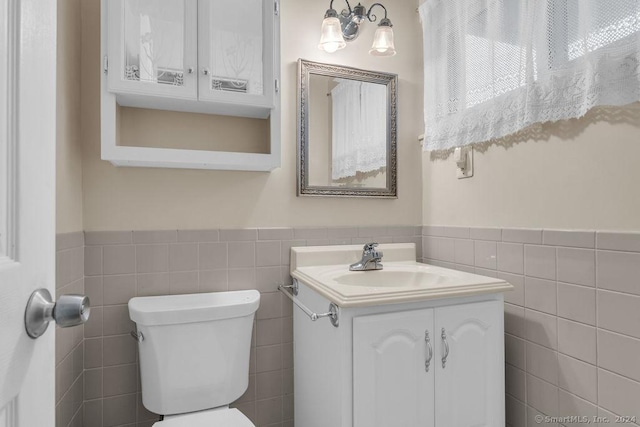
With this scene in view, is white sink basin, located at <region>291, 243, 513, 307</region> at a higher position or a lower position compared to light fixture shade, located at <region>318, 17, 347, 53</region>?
lower

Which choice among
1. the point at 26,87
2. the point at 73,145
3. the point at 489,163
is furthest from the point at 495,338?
the point at 73,145

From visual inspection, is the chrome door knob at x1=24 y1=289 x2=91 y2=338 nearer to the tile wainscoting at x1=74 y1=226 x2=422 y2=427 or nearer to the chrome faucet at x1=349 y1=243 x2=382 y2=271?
the tile wainscoting at x1=74 y1=226 x2=422 y2=427

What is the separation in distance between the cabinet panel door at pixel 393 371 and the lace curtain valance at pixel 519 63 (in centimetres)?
82

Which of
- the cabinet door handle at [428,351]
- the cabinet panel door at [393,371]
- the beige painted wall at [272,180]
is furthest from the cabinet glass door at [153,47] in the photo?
the cabinet door handle at [428,351]

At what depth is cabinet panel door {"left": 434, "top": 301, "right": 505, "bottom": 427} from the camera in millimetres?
1206

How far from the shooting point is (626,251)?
1020 mm

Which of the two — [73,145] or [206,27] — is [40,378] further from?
[206,27]

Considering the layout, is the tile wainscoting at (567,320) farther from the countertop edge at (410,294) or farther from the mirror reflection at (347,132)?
the mirror reflection at (347,132)

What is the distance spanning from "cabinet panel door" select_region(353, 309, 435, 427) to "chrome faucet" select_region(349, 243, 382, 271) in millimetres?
392

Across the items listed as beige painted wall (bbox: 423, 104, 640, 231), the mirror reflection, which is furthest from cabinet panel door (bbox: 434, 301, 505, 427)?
the mirror reflection

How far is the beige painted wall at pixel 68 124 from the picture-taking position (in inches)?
46.1

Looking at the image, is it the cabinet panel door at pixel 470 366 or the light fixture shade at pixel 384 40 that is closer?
the cabinet panel door at pixel 470 366

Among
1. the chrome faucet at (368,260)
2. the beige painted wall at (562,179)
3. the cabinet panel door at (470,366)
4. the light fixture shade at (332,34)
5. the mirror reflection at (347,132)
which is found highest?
the light fixture shade at (332,34)

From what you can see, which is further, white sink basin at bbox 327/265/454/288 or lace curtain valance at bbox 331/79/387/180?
lace curtain valance at bbox 331/79/387/180
